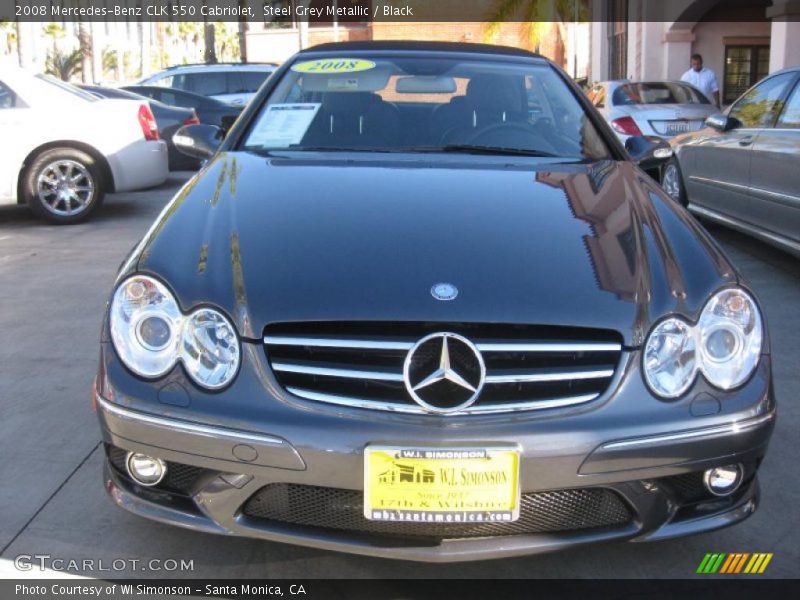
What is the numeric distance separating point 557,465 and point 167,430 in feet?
3.01

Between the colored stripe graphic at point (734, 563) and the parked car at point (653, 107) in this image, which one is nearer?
the colored stripe graphic at point (734, 563)

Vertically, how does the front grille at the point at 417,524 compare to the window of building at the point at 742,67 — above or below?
below

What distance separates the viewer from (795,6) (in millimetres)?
14688

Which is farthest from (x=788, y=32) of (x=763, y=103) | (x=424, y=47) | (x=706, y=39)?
(x=424, y=47)

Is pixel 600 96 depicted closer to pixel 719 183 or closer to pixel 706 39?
pixel 719 183

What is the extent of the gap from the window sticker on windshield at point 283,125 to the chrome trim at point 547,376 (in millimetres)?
1677

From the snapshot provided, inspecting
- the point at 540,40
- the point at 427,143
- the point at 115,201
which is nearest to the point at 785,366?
the point at 427,143

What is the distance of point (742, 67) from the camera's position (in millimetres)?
21922

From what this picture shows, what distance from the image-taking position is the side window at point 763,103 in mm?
6238

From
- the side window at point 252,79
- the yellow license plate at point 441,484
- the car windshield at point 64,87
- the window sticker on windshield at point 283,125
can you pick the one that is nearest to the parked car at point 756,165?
the window sticker on windshield at point 283,125

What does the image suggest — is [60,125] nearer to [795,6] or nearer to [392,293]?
[392,293]

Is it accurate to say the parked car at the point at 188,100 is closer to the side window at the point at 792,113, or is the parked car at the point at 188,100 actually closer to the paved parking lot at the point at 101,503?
the paved parking lot at the point at 101,503

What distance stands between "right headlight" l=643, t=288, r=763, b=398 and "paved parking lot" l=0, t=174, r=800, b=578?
0.54 metres

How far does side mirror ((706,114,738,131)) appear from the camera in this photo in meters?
6.59
